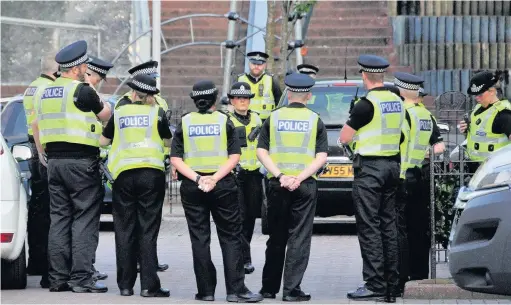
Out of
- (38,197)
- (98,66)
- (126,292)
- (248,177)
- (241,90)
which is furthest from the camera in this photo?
(248,177)

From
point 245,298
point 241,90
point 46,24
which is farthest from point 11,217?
point 46,24

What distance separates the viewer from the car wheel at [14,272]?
483 inches

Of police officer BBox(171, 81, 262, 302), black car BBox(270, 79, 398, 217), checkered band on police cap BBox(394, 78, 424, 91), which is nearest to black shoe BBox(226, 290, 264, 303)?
police officer BBox(171, 81, 262, 302)

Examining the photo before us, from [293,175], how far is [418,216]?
123 cm

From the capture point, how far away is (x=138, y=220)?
12.1 meters

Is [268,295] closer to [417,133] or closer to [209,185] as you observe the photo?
[209,185]

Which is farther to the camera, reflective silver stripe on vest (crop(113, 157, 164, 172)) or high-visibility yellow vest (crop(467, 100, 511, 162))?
high-visibility yellow vest (crop(467, 100, 511, 162))

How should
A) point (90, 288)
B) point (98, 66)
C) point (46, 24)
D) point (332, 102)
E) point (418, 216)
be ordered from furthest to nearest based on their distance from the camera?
1. point (46, 24)
2. point (332, 102)
3. point (98, 66)
4. point (418, 216)
5. point (90, 288)

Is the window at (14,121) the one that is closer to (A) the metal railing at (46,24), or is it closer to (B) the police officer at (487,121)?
(B) the police officer at (487,121)

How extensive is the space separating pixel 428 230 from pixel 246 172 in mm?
2211

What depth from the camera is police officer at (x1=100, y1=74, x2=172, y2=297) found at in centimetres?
1197

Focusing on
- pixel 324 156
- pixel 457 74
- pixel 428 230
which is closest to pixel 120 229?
pixel 324 156

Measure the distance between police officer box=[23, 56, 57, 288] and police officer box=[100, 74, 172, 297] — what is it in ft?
Result: 3.10

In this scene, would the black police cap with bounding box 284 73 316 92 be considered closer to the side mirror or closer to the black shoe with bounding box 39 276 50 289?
the side mirror
